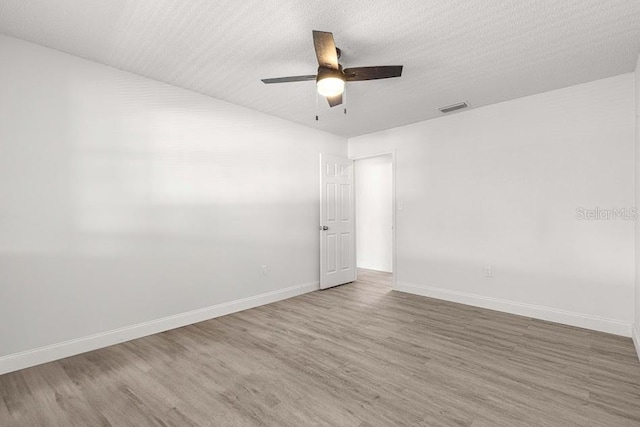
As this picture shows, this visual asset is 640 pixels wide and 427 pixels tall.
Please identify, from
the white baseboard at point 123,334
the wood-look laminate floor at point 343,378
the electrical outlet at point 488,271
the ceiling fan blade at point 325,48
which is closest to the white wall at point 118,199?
the white baseboard at point 123,334

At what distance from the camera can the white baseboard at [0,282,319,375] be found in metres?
2.40

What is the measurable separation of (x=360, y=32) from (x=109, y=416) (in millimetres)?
3095

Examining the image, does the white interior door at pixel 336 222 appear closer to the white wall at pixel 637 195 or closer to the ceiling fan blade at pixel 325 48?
the ceiling fan blade at pixel 325 48

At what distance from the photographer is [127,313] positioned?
294cm

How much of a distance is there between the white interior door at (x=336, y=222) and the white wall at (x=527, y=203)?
90 cm

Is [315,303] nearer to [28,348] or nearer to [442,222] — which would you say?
[442,222]

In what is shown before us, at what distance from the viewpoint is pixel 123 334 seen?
290 centimetres

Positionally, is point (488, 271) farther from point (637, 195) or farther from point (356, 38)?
point (356, 38)

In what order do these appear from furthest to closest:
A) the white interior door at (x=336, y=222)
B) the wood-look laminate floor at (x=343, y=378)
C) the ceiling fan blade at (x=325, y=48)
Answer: the white interior door at (x=336, y=222)
the ceiling fan blade at (x=325, y=48)
the wood-look laminate floor at (x=343, y=378)

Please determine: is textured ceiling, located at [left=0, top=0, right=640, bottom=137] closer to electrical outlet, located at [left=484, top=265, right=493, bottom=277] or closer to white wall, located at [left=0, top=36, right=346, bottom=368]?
white wall, located at [left=0, top=36, right=346, bottom=368]

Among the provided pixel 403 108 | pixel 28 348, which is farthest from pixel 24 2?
pixel 403 108

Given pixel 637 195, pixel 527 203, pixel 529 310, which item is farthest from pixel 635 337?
pixel 527 203

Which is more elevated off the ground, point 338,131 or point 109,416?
point 338,131

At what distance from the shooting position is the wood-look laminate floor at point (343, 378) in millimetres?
1845
